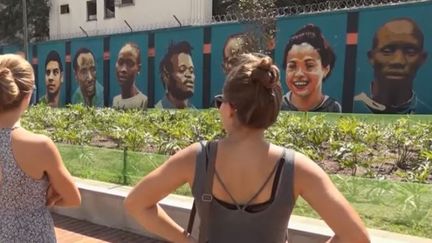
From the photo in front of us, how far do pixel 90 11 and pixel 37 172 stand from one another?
31.7 metres

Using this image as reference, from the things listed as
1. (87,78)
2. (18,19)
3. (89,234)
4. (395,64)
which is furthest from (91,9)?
(89,234)

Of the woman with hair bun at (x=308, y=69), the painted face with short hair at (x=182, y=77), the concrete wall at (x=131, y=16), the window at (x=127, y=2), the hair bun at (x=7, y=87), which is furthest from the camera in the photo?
the window at (x=127, y=2)

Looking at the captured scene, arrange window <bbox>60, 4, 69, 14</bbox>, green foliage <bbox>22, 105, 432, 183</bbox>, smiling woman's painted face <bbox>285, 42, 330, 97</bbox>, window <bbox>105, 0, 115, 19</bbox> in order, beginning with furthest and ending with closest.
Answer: window <bbox>60, 4, 69, 14</bbox> → window <bbox>105, 0, 115, 19</bbox> → smiling woman's painted face <bbox>285, 42, 330, 97</bbox> → green foliage <bbox>22, 105, 432, 183</bbox>

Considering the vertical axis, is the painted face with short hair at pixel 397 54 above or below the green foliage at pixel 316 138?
above

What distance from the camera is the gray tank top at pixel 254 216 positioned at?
1771mm

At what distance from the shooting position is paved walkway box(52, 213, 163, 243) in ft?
16.3

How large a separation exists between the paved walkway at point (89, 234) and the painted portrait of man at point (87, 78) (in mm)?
22035

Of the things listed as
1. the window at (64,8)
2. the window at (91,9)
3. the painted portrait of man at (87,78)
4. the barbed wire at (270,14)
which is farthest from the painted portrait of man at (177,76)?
the window at (64,8)

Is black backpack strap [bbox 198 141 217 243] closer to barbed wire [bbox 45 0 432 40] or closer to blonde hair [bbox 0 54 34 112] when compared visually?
blonde hair [bbox 0 54 34 112]

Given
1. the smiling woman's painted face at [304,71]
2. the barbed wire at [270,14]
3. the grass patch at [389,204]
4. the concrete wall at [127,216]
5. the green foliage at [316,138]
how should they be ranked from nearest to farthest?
the concrete wall at [127,216] → the grass patch at [389,204] → the green foliage at [316,138] → the barbed wire at [270,14] → the smiling woman's painted face at [304,71]

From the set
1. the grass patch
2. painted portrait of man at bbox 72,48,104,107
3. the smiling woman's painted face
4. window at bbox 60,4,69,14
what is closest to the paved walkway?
the grass patch

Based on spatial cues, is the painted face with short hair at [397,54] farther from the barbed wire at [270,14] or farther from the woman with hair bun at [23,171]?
the woman with hair bun at [23,171]

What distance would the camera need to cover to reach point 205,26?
71.9 feet

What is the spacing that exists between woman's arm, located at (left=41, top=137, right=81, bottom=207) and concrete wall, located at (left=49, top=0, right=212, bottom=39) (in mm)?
24563
